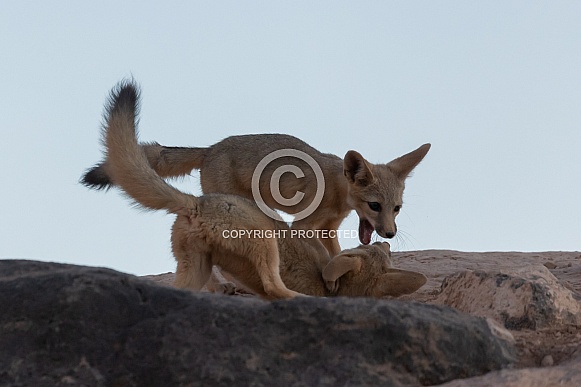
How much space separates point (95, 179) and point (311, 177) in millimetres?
2407

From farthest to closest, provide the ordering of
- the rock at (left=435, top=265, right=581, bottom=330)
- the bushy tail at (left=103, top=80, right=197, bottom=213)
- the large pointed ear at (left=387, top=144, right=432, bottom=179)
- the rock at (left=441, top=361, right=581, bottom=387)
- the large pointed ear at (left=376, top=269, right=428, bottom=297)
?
the large pointed ear at (left=387, top=144, right=432, bottom=179) < the large pointed ear at (left=376, top=269, right=428, bottom=297) < the bushy tail at (left=103, top=80, right=197, bottom=213) < the rock at (left=435, top=265, right=581, bottom=330) < the rock at (left=441, top=361, right=581, bottom=387)

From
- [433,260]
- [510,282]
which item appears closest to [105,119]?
[510,282]

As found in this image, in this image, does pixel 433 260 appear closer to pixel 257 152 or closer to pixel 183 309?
pixel 257 152

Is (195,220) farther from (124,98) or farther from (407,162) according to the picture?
(407,162)

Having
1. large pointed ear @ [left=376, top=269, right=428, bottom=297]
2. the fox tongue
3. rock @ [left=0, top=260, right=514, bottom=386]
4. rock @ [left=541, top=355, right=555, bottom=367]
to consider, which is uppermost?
the fox tongue

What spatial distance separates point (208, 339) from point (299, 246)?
3478 millimetres

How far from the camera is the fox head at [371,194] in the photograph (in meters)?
8.34

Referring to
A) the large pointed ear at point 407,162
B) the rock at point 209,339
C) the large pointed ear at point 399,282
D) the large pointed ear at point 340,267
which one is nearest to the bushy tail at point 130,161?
the large pointed ear at point 340,267

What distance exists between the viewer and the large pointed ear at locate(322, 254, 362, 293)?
21.2 feet

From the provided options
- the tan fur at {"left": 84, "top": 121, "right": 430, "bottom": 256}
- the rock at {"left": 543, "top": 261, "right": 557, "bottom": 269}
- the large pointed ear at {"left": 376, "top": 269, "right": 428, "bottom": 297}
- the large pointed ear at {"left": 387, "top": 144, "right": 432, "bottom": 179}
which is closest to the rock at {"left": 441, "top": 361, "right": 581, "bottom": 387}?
the large pointed ear at {"left": 376, "top": 269, "right": 428, "bottom": 297}

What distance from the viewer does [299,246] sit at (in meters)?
6.91

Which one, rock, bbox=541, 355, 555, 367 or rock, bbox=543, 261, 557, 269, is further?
rock, bbox=543, 261, 557, 269

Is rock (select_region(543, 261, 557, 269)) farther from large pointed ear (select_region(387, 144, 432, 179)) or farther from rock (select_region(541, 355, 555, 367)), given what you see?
rock (select_region(541, 355, 555, 367))

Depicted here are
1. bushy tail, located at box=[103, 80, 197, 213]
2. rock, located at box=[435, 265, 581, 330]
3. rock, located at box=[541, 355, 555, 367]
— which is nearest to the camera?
rock, located at box=[541, 355, 555, 367]
